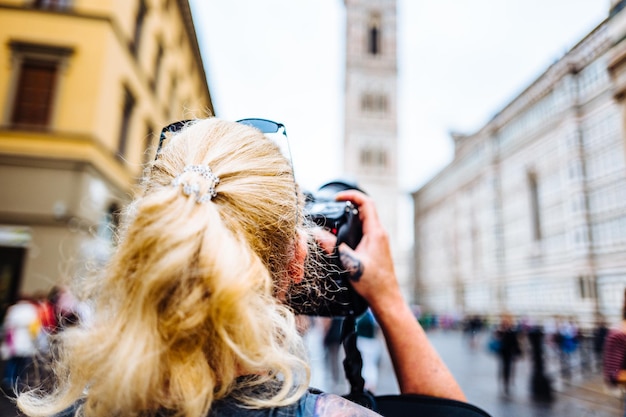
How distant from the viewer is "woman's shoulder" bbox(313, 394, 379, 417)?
73 cm

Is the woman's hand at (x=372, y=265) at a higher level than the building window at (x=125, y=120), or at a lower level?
lower

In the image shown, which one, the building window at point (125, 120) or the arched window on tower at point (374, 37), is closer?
the building window at point (125, 120)

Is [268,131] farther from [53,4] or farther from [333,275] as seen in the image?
[53,4]

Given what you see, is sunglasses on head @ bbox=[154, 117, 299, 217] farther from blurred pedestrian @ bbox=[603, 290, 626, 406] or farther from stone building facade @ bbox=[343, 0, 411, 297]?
stone building facade @ bbox=[343, 0, 411, 297]

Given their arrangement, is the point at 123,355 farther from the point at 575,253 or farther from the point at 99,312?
the point at 575,253

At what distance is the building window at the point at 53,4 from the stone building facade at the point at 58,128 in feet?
0.07

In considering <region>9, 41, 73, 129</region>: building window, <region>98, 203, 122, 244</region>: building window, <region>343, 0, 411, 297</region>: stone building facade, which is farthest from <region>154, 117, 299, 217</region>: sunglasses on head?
<region>343, 0, 411, 297</region>: stone building facade

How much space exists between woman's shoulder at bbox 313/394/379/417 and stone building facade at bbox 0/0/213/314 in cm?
771

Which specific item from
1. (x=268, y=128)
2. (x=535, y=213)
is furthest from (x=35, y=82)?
(x=535, y=213)

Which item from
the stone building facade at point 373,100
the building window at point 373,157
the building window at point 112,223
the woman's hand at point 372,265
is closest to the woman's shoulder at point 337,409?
the woman's hand at point 372,265

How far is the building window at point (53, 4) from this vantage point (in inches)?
343

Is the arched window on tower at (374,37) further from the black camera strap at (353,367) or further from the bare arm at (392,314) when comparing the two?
the black camera strap at (353,367)

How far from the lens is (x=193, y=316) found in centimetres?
71

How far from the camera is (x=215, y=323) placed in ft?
2.35
